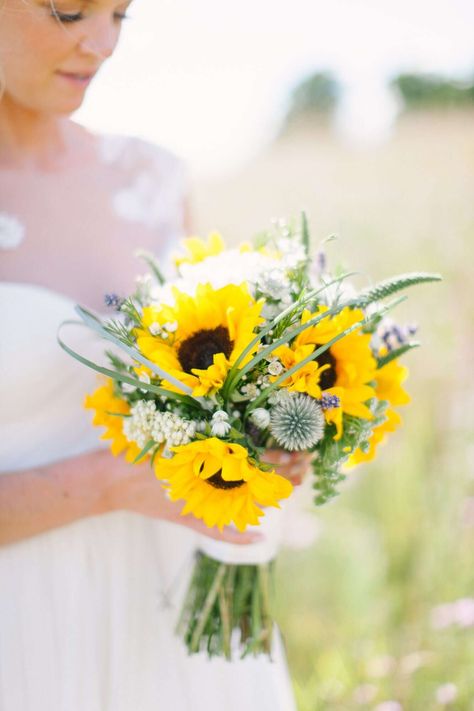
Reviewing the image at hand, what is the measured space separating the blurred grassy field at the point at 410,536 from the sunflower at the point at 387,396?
39cm

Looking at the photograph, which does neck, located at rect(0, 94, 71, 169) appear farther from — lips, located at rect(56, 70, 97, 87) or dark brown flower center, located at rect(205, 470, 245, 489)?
dark brown flower center, located at rect(205, 470, 245, 489)

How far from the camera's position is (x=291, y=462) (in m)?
1.33

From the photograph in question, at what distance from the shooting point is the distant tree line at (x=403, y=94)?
8.10 metres

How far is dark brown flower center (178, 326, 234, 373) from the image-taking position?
1154 millimetres

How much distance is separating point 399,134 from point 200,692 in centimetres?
818

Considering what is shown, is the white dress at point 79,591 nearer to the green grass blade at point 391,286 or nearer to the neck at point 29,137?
the neck at point 29,137

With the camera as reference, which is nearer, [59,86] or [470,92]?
[59,86]

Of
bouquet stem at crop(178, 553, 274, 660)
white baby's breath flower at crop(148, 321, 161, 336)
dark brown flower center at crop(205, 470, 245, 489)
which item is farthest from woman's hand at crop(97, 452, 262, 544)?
white baby's breath flower at crop(148, 321, 161, 336)

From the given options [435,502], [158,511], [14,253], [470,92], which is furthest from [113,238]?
[470,92]

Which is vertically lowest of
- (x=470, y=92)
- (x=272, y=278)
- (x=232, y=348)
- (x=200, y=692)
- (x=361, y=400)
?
(x=200, y=692)

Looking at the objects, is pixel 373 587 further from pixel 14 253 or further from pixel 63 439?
pixel 14 253

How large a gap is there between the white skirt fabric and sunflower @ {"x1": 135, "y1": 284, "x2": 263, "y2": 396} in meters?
0.51

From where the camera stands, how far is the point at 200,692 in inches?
67.3

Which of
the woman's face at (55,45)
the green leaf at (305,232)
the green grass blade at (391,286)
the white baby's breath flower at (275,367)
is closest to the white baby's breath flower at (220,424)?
the white baby's breath flower at (275,367)
